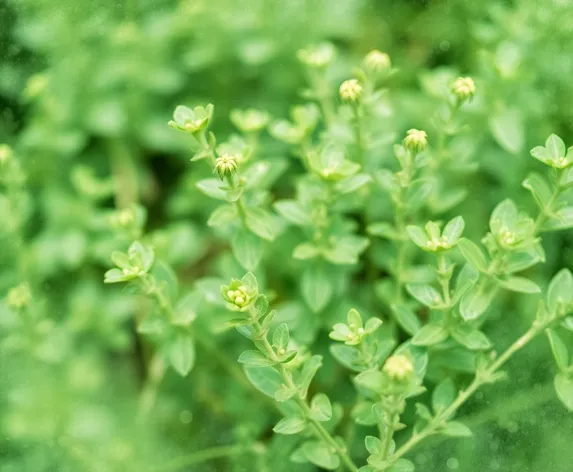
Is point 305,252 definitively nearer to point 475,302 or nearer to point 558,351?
point 475,302

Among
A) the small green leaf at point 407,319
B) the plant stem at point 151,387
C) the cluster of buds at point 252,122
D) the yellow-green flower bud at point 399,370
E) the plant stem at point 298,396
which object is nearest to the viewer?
the yellow-green flower bud at point 399,370

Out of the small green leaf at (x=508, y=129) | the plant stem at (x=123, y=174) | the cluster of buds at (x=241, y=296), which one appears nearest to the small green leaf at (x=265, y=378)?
the cluster of buds at (x=241, y=296)

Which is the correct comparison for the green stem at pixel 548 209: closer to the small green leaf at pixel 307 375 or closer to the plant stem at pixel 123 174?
the small green leaf at pixel 307 375

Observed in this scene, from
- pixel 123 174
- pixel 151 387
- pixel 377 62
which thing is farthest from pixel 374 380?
pixel 123 174

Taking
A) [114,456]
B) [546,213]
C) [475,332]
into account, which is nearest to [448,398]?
[475,332]

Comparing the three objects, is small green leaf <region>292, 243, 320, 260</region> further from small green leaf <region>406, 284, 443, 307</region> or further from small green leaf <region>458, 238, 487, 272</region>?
small green leaf <region>458, 238, 487, 272</region>

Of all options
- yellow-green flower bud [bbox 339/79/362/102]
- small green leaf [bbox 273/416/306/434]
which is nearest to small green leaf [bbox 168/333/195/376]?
small green leaf [bbox 273/416/306/434]
